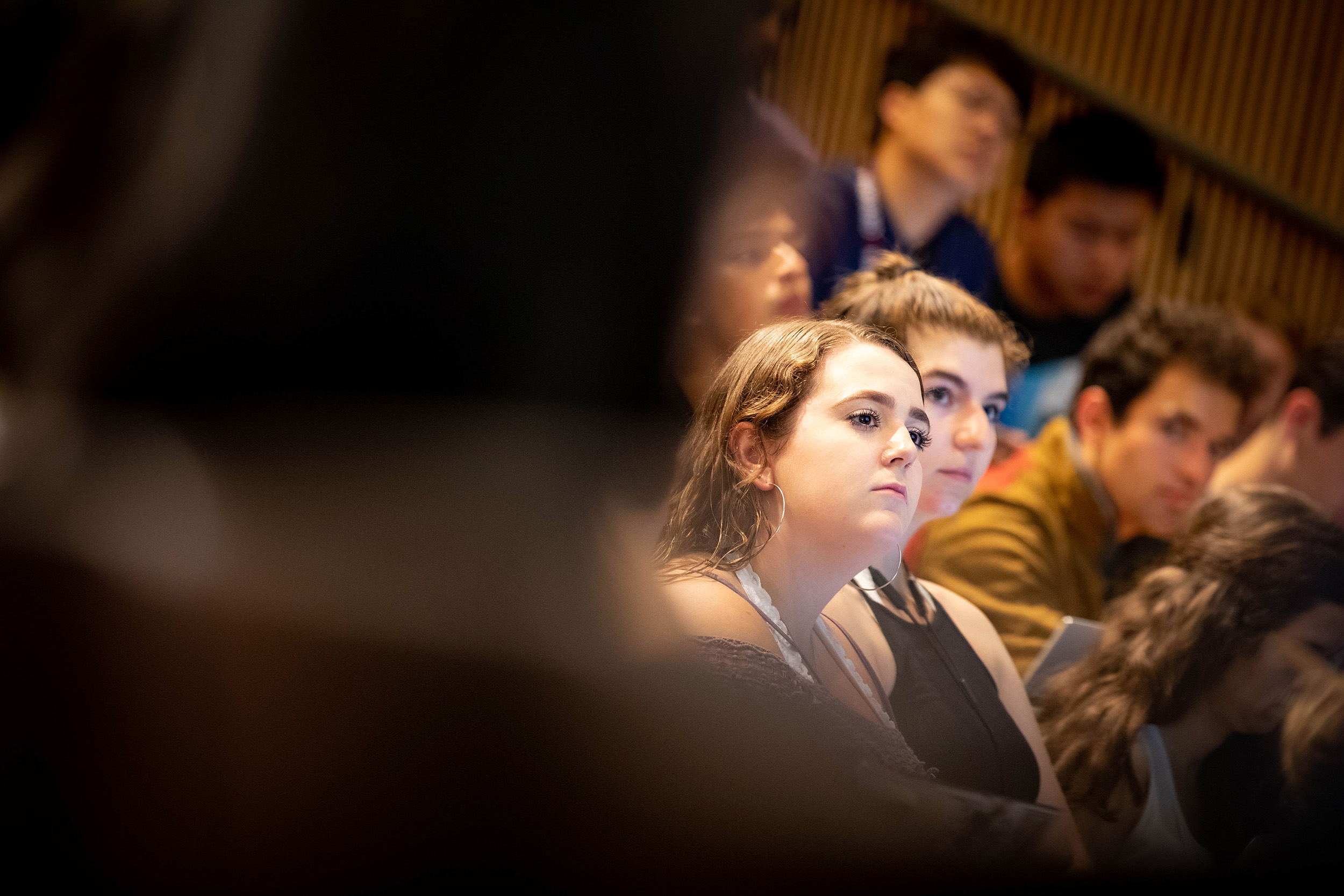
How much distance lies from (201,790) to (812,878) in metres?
0.27

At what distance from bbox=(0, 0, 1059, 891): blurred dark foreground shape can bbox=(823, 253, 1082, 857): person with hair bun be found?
0.19m

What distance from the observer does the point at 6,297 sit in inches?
15.9

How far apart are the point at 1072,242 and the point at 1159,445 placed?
20 cm

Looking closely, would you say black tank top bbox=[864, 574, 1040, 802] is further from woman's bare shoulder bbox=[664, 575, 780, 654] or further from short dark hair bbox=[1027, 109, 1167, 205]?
short dark hair bbox=[1027, 109, 1167, 205]

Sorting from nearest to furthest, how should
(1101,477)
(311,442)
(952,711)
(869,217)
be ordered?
(311,442) < (952,711) < (869,217) < (1101,477)

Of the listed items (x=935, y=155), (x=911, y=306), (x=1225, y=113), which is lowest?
(x=911, y=306)

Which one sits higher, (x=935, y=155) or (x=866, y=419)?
(x=935, y=155)

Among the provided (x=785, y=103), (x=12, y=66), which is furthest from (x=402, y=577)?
(x=785, y=103)

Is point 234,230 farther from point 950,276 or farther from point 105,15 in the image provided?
point 950,276

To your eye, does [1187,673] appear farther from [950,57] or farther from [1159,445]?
[950,57]

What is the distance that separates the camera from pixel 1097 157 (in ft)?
3.21

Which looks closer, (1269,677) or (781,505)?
(781,505)

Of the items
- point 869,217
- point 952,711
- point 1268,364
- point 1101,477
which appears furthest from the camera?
point 1268,364

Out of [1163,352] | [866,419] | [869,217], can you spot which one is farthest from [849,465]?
[1163,352]
